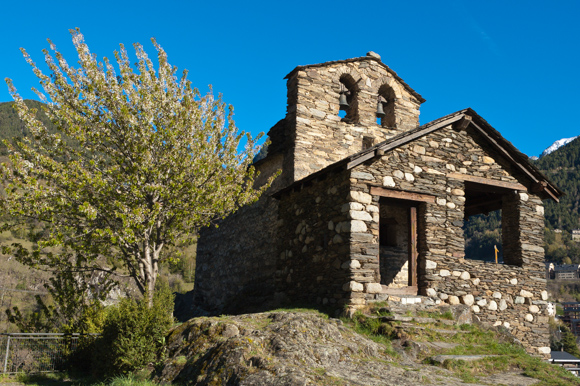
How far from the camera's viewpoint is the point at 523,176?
1320 centimetres

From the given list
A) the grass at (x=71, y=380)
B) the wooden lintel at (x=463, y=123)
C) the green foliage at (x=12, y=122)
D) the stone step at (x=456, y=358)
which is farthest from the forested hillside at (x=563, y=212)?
the grass at (x=71, y=380)

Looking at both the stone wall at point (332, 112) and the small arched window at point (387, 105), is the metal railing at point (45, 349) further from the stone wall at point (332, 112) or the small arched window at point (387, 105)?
the small arched window at point (387, 105)

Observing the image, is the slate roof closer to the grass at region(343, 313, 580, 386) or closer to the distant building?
the grass at region(343, 313, 580, 386)

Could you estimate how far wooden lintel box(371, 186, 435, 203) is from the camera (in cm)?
1120

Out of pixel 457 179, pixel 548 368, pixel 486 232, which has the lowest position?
pixel 548 368

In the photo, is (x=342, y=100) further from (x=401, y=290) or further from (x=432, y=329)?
(x=432, y=329)

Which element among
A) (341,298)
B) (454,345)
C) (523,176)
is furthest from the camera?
(523,176)

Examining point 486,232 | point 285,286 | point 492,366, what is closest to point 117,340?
point 285,286

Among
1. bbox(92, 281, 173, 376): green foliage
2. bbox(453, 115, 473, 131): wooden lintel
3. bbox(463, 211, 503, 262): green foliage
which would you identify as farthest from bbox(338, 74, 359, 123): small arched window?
bbox(463, 211, 503, 262): green foliage

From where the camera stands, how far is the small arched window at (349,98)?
15422 mm

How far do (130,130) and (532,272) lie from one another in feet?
35.3

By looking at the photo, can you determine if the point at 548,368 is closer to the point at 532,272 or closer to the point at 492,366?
the point at 492,366

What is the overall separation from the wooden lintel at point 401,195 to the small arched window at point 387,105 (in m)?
4.71

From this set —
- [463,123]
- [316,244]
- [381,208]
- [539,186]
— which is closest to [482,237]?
[539,186]
